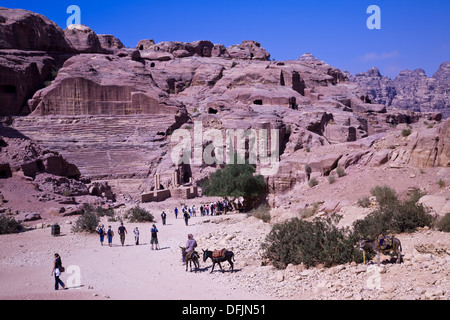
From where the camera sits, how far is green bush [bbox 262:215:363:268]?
1150 cm

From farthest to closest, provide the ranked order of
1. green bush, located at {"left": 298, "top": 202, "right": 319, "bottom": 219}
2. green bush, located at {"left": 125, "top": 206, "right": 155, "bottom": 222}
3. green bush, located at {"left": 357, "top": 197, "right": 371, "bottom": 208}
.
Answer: green bush, located at {"left": 125, "top": 206, "right": 155, "bottom": 222}, green bush, located at {"left": 298, "top": 202, "right": 319, "bottom": 219}, green bush, located at {"left": 357, "top": 197, "right": 371, "bottom": 208}

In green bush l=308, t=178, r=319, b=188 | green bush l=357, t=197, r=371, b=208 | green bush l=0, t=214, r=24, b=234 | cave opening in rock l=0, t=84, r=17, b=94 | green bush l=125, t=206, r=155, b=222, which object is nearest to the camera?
green bush l=357, t=197, r=371, b=208

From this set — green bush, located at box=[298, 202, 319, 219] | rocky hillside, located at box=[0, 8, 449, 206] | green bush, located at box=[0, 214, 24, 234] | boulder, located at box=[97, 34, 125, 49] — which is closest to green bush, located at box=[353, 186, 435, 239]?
green bush, located at box=[298, 202, 319, 219]

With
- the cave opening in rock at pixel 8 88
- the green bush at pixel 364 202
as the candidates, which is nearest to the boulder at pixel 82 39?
the cave opening in rock at pixel 8 88

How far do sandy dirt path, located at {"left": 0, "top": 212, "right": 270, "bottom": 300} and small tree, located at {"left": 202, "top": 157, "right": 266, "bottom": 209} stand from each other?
32.8 ft

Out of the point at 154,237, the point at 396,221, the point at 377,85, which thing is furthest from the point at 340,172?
the point at 377,85

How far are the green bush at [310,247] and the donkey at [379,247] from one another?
52 cm

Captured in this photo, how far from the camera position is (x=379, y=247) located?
10609 millimetres

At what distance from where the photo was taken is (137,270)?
13.8m

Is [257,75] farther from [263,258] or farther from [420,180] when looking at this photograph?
[263,258]

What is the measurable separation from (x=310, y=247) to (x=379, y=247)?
80.1 inches

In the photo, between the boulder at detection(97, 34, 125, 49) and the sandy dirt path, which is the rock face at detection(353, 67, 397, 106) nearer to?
the boulder at detection(97, 34, 125, 49)

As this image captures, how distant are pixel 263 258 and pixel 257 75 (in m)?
52.3
